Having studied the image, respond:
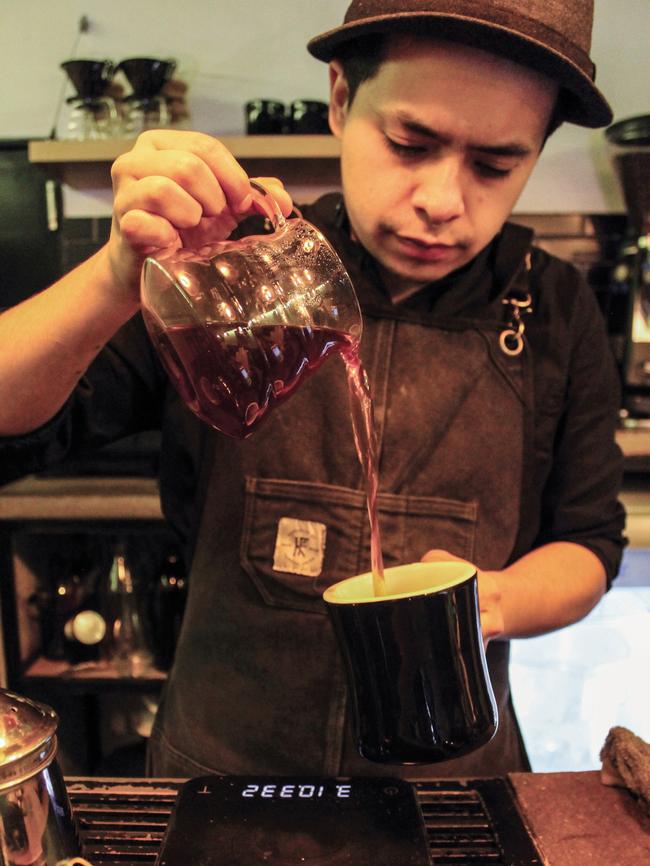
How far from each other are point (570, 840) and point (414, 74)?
30.4 inches

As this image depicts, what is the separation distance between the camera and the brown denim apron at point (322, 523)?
1021mm

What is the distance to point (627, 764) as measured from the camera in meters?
0.73

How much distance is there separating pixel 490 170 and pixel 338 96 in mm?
240

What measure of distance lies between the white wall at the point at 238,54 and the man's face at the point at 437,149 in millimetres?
1553

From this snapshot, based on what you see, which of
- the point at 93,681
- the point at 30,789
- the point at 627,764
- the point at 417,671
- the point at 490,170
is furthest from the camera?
the point at 93,681

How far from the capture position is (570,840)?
0.67 meters

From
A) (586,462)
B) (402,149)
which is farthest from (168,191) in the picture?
(586,462)

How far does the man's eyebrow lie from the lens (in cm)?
88

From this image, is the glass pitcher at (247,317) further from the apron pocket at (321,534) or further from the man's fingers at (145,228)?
the apron pocket at (321,534)

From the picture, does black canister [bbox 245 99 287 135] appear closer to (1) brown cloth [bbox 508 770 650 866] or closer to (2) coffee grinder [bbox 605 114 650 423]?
(2) coffee grinder [bbox 605 114 650 423]

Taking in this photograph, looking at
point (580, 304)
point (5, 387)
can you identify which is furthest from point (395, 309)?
point (5, 387)

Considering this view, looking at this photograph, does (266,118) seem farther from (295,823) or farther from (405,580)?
(295,823)

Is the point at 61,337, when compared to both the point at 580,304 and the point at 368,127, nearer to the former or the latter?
the point at 368,127

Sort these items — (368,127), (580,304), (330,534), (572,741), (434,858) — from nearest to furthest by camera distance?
(434,858)
(368,127)
(330,534)
(580,304)
(572,741)
